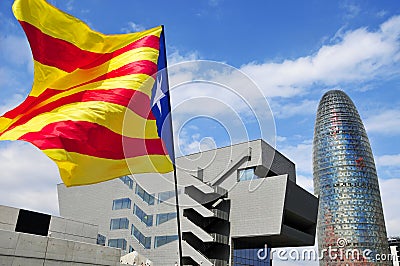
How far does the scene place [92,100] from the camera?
35.0 ft

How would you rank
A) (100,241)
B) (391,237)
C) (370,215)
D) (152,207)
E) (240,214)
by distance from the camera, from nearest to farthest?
(240,214)
(152,207)
(100,241)
(370,215)
(391,237)

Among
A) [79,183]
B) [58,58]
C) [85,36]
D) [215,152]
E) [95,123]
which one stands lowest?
[79,183]

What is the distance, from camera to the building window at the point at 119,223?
54.8 meters

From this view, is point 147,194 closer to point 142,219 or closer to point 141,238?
point 142,219

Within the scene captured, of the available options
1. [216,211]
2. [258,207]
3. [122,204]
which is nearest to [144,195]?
[122,204]

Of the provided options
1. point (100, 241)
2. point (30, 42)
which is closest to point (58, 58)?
point (30, 42)

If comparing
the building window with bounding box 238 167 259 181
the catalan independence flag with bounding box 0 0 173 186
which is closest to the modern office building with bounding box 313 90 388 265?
the building window with bounding box 238 167 259 181

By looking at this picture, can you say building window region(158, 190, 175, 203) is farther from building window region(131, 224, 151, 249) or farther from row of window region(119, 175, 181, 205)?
building window region(131, 224, 151, 249)

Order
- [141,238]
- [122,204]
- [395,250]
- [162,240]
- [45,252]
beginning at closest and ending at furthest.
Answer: [45,252] < [162,240] < [141,238] < [122,204] < [395,250]

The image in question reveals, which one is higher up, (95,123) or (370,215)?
(370,215)

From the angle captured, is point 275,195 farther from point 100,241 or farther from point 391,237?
point 391,237

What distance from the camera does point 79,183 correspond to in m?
9.19

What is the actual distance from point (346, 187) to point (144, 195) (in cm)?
12073

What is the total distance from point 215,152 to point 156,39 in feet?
151
